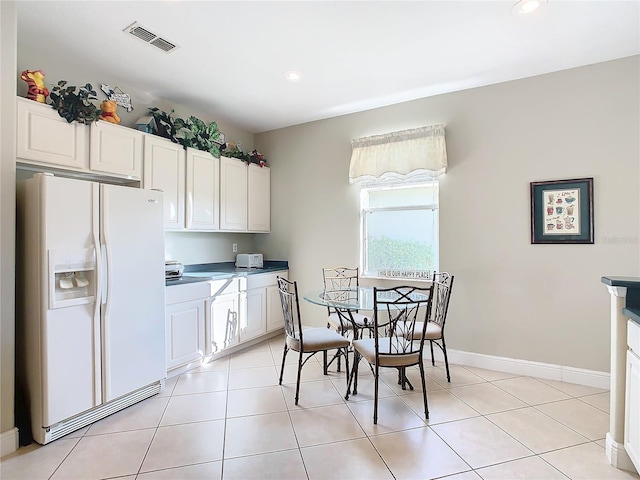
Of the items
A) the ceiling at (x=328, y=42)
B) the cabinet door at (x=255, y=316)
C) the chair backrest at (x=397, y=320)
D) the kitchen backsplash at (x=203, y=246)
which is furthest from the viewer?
the cabinet door at (x=255, y=316)

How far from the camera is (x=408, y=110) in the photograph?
3.64 metres

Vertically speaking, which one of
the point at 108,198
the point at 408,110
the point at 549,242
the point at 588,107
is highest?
the point at 408,110

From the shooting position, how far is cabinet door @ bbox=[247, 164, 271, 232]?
431 cm

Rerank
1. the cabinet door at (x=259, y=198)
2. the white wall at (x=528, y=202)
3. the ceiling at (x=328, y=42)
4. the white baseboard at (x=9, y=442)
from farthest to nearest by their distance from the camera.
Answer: the cabinet door at (x=259, y=198), the white wall at (x=528, y=202), the ceiling at (x=328, y=42), the white baseboard at (x=9, y=442)

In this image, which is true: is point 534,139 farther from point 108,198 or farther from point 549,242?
point 108,198

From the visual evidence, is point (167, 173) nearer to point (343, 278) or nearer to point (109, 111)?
point (109, 111)

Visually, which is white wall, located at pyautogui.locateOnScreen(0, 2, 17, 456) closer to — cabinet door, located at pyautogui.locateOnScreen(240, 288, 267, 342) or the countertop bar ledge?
cabinet door, located at pyautogui.locateOnScreen(240, 288, 267, 342)

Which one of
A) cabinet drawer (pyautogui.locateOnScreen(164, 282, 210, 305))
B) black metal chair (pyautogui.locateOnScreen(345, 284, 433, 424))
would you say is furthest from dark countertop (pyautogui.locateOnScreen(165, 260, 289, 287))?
black metal chair (pyautogui.locateOnScreen(345, 284, 433, 424))

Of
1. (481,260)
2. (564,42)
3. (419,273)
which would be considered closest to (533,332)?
(481,260)

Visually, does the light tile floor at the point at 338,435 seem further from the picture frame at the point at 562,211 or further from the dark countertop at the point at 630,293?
the picture frame at the point at 562,211

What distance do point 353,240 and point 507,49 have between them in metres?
2.30

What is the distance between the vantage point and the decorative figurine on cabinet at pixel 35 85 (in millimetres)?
2367

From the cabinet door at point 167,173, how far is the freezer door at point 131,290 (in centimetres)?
54

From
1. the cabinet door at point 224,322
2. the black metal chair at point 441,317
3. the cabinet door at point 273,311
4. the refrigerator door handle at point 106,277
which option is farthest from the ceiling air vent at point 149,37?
the black metal chair at point 441,317
